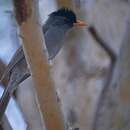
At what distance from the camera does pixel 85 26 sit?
6.77 feet

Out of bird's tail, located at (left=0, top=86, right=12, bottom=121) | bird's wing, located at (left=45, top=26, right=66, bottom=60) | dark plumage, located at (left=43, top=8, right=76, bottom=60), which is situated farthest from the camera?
dark plumage, located at (left=43, top=8, right=76, bottom=60)

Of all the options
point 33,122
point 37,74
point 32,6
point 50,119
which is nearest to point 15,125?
point 33,122

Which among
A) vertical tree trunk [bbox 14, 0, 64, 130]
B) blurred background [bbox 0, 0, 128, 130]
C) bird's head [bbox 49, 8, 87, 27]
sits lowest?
blurred background [bbox 0, 0, 128, 130]

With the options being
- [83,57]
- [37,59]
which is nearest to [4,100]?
[37,59]

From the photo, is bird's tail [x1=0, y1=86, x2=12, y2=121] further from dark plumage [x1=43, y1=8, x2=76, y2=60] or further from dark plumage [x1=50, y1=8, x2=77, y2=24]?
dark plumage [x1=50, y1=8, x2=77, y2=24]

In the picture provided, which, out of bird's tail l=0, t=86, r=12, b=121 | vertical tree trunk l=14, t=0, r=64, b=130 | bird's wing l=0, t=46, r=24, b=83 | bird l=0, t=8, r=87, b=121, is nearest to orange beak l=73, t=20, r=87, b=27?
bird l=0, t=8, r=87, b=121

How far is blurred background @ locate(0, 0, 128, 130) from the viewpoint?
202cm

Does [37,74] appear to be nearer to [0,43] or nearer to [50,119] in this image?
[50,119]

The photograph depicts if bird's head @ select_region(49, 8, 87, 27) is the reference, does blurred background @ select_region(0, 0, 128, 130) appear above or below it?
below

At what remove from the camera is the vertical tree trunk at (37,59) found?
3.53 ft

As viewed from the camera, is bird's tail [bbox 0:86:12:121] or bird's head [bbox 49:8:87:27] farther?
bird's head [bbox 49:8:87:27]

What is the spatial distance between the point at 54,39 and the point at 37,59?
86 centimetres

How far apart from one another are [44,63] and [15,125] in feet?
2.31

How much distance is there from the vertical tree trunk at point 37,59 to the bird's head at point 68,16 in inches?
33.2
